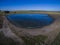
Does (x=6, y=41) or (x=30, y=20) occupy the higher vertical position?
(x=30, y=20)

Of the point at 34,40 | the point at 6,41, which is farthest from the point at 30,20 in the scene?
the point at 6,41

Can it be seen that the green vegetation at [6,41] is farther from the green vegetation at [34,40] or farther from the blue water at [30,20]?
the blue water at [30,20]

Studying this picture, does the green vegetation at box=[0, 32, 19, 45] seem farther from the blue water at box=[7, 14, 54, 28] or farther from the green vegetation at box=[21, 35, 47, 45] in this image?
the blue water at box=[7, 14, 54, 28]

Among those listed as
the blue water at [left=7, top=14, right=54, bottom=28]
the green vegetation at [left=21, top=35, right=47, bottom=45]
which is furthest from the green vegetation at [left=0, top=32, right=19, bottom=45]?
the blue water at [left=7, top=14, right=54, bottom=28]

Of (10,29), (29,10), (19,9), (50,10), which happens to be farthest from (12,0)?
(50,10)

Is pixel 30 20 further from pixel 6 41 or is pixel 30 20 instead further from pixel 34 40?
pixel 6 41

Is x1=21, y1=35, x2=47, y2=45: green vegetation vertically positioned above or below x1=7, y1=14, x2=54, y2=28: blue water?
below

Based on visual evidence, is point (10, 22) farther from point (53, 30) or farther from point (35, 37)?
point (53, 30)

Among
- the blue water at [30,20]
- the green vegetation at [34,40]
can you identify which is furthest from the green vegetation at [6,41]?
the blue water at [30,20]
